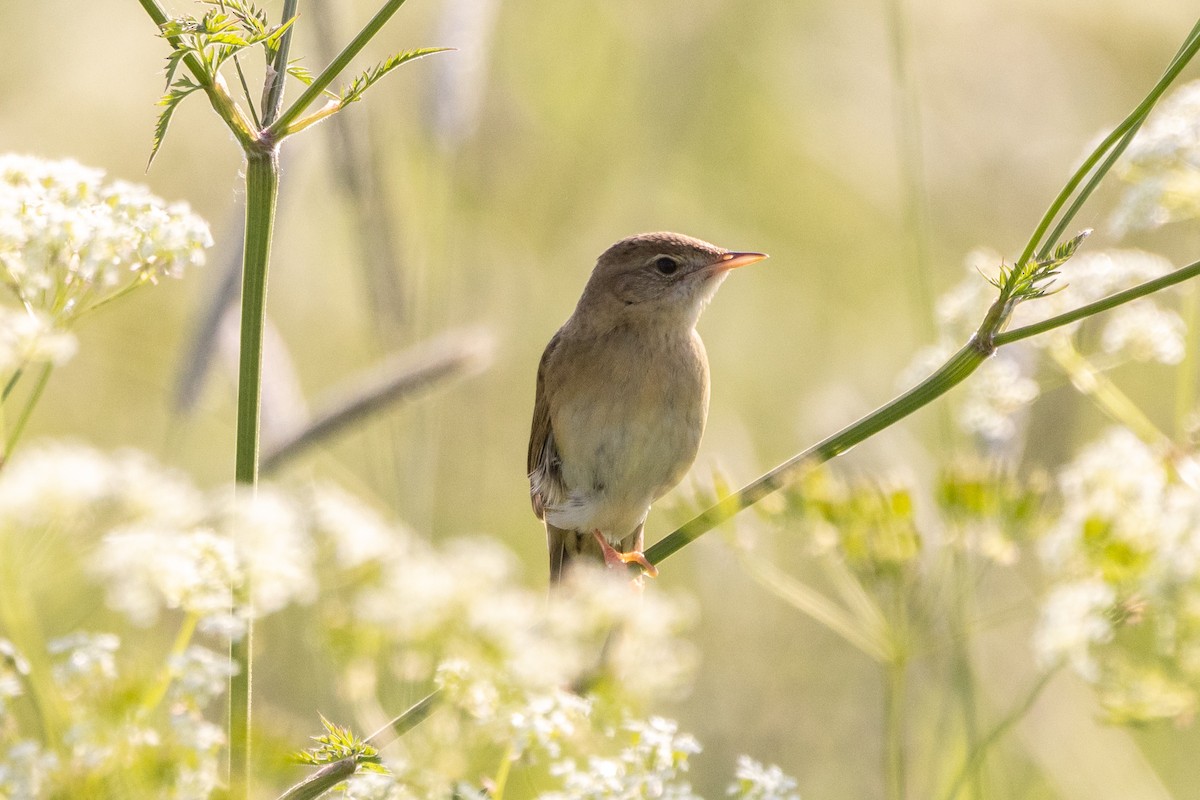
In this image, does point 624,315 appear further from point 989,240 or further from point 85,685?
point 989,240

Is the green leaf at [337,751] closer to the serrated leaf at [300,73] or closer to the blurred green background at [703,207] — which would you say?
the serrated leaf at [300,73]

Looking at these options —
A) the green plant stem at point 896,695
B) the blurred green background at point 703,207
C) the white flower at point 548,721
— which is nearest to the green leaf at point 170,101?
the white flower at point 548,721

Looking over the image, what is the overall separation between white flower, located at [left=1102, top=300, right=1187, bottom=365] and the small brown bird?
3.16 feet

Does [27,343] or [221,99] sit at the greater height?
[221,99]

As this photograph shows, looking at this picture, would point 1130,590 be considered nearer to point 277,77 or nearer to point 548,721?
point 548,721

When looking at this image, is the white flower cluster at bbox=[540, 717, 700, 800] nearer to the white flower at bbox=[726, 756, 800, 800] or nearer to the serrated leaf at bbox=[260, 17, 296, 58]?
the white flower at bbox=[726, 756, 800, 800]

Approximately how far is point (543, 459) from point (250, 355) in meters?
2.45

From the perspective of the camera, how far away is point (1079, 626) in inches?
79.5

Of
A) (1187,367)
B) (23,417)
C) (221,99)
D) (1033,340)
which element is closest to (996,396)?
(1033,340)

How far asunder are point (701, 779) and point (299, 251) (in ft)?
10.4

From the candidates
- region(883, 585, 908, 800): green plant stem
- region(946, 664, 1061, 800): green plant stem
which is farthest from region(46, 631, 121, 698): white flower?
region(946, 664, 1061, 800): green plant stem

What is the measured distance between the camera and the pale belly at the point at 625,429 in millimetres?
3562

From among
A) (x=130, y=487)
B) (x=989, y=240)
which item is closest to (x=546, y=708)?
(x=130, y=487)

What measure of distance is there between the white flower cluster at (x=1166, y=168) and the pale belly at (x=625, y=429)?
1.30 metres
